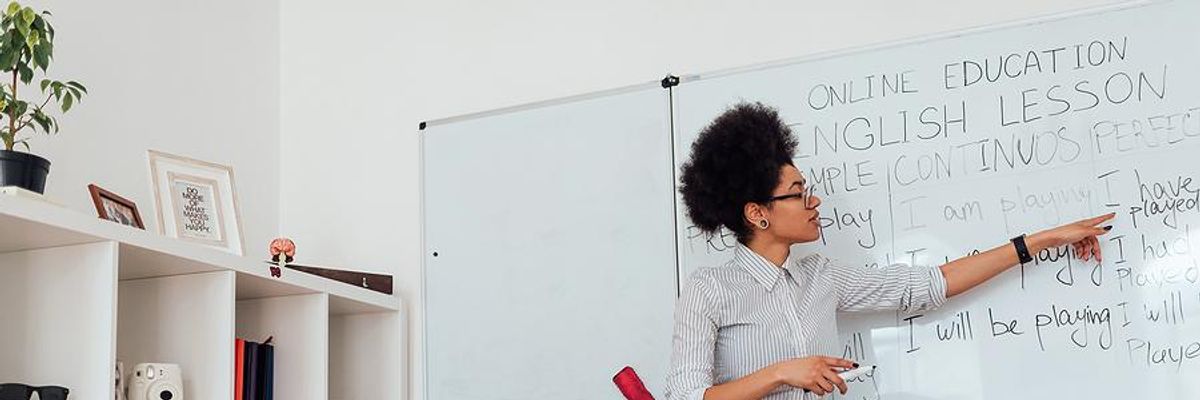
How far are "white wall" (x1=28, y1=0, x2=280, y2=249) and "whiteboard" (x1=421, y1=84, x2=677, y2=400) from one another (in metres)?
0.40

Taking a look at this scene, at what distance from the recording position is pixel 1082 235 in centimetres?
222

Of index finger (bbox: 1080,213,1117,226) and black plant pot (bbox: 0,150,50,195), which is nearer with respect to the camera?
black plant pot (bbox: 0,150,50,195)

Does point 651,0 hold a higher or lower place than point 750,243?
higher

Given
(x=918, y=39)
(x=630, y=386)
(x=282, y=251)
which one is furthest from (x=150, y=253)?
(x=918, y=39)

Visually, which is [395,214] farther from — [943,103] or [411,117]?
[943,103]

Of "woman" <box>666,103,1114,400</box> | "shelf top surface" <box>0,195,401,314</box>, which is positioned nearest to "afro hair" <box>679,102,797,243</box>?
"woman" <box>666,103,1114,400</box>

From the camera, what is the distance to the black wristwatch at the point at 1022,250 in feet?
7.35

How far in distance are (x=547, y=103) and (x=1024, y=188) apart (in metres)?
0.95

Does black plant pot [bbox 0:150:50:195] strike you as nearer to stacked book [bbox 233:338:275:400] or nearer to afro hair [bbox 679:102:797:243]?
stacked book [bbox 233:338:275:400]

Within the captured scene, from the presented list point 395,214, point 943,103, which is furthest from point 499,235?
point 943,103

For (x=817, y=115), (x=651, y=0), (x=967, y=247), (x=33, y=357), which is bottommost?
(x=33, y=357)

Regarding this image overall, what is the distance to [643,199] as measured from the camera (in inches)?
105

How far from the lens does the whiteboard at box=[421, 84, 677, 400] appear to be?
264 cm

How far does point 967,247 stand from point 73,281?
1.42 meters
